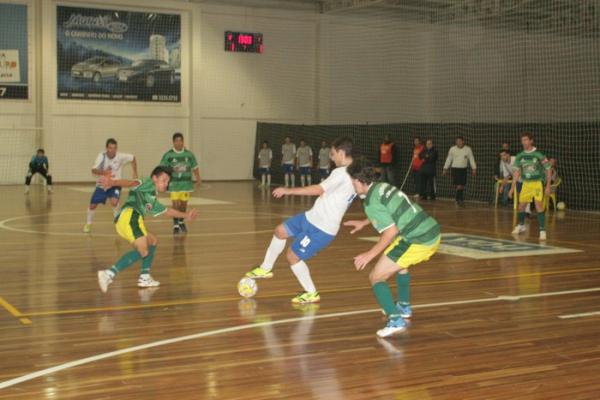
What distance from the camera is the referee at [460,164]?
2122 centimetres

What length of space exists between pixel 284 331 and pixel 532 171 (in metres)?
8.21

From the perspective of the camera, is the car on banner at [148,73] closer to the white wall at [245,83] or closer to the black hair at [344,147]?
the white wall at [245,83]

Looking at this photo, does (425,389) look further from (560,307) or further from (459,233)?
(459,233)

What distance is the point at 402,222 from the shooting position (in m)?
6.17

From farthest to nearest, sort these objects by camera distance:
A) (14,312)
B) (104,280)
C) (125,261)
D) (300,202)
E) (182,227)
Answer: (300,202) → (182,227) → (125,261) → (104,280) → (14,312)

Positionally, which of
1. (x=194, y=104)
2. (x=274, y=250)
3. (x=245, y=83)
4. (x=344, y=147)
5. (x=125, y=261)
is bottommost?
(x=125, y=261)

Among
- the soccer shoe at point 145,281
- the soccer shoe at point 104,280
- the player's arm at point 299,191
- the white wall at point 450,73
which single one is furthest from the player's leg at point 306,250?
the white wall at point 450,73

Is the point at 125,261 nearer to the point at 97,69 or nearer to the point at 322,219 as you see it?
the point at 322,219

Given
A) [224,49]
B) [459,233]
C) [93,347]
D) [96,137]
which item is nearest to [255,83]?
[224,49]

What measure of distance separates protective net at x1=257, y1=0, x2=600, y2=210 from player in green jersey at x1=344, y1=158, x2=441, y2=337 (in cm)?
1689

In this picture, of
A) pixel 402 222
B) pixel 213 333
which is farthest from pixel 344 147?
pixel 213 333

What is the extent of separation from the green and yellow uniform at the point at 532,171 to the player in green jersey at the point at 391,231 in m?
7.53

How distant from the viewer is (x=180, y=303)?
25.2 ft

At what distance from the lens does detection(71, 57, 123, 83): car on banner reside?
29.0 m
